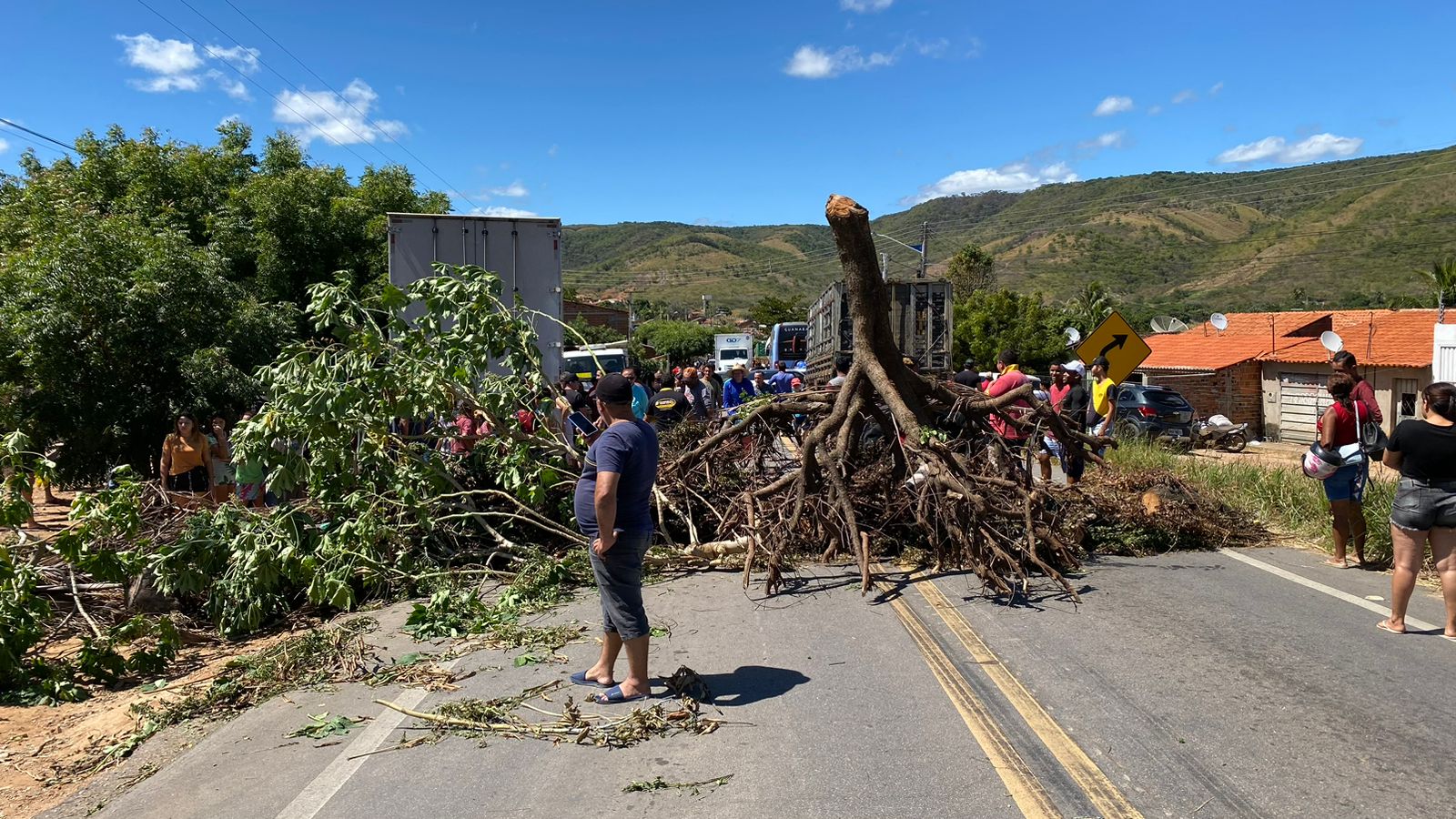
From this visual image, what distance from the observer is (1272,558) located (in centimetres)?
802

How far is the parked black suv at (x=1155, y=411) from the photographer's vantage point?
22125 millimetres

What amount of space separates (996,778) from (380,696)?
333 cm

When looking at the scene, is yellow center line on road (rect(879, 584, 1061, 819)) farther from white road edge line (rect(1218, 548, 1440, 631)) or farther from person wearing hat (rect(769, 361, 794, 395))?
person wearing hat (rect(769, 361, 794, 395))

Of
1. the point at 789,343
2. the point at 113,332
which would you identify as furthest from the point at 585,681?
the point at 789,343

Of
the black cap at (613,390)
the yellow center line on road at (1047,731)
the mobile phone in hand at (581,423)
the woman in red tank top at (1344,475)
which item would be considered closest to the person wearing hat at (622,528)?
the black cap at (613,390)

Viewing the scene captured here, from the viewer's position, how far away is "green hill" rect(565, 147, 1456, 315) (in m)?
70.2

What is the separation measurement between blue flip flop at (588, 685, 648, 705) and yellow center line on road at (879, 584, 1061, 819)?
65.7 inches

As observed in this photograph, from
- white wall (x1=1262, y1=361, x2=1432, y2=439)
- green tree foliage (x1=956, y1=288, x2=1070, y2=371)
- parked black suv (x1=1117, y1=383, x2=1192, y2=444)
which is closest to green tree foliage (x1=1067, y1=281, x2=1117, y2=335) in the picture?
green tree foliage (x1=956, y1=288, x2=1070, y2=371)

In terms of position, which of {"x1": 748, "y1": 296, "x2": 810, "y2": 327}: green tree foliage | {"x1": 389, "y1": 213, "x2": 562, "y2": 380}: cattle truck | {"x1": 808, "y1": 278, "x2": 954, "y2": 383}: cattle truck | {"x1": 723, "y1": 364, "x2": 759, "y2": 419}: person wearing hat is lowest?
{"x1": 723, "y1": 364, "x2": 759, "y2": 419}: person wearing hat

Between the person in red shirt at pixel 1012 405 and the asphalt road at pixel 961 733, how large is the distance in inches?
100

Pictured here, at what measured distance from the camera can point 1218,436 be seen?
22.7 metres

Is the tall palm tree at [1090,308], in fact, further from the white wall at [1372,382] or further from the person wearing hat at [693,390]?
the person wearing hat at [693,390]

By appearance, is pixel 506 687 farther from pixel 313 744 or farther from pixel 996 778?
pixel 996 778

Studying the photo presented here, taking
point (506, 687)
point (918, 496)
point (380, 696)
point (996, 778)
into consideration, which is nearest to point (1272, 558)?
point (918, 496)
